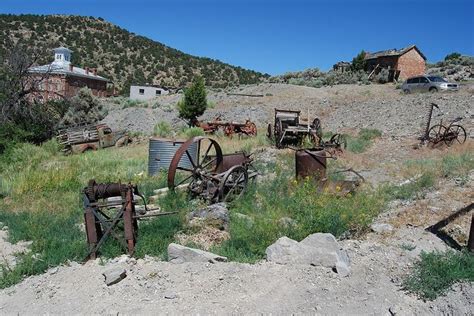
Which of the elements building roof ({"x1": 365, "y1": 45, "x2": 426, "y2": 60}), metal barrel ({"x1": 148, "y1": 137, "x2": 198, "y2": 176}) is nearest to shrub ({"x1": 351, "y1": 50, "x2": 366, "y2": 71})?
building roof ({"x1": 365, "y1": 45, "x2": 426, "y2": 60})

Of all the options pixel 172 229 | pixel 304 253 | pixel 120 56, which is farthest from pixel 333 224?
pixel 120 56

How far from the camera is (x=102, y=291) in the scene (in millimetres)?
5453

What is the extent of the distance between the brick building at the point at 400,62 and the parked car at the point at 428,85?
36.6 feet

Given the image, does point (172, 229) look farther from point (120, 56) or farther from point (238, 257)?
point (120, 56)

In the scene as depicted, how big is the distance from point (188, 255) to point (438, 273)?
123 inches

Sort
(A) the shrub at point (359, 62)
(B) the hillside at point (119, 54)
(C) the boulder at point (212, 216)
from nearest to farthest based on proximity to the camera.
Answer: (C) the boulder at point (212, 216) < (A) the shrub at point (359, 62) < (B) the hillside at point (119, 54)

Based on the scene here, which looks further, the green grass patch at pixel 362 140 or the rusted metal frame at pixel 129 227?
the green grass patch at pixel 362 140

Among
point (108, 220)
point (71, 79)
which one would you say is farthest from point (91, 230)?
point (71, 79)

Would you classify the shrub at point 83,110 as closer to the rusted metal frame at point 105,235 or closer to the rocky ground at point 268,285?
the rocky ground at point 268,285

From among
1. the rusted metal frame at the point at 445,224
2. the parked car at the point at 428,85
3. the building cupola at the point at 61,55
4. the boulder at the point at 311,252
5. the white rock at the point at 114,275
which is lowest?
the white rock at the point at 114,275

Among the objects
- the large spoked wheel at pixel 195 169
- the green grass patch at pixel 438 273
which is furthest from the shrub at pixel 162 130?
the green grass patch at pixel 438 273

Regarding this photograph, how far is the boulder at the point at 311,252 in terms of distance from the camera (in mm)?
5801

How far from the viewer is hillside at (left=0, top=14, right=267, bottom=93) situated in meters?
62.9

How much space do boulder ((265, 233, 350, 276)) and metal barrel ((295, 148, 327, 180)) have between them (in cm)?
407
